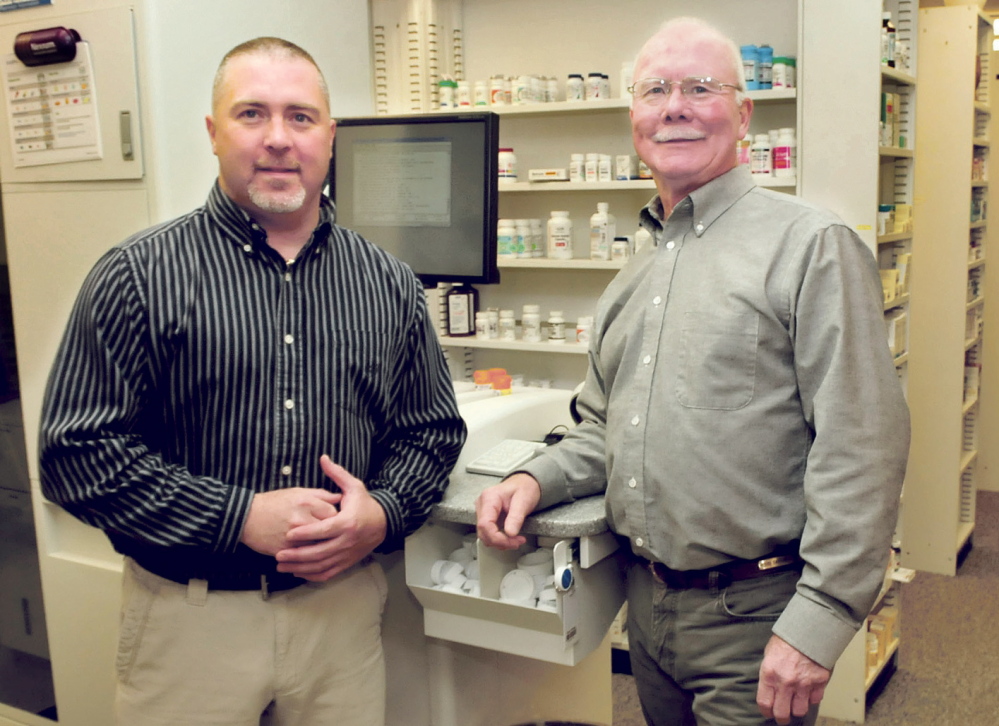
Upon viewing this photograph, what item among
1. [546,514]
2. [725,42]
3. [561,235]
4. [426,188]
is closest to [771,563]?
[546,514]

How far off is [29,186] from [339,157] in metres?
0.73

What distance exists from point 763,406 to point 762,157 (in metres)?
1.89

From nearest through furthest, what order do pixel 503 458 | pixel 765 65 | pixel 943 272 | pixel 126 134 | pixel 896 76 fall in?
pixel 503 458 < pixel 126 134 < pixel 896 76 < pixel 765 65 < pixel 943 272

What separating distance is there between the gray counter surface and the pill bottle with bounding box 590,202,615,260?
1739mm

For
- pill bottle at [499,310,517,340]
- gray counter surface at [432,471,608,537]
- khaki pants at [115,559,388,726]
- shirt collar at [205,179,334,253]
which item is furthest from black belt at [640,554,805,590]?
pill bottle at [499,310,517,340]

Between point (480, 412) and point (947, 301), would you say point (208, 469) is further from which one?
point (947, 301)

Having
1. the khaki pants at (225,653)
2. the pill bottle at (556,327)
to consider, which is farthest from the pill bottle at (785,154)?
the khaki pants at (225,653)

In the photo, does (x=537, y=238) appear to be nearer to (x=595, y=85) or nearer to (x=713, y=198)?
(x=595, y=85)

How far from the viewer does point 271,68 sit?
1.54 metres

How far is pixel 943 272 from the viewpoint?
4.02 meters

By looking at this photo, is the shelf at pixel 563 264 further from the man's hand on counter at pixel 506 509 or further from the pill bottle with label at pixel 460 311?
the man's hand on counter at pixel 506 509

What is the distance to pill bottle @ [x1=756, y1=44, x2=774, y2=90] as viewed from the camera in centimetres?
311

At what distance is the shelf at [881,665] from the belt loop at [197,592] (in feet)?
7.52

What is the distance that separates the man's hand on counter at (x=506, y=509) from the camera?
5.16ft
